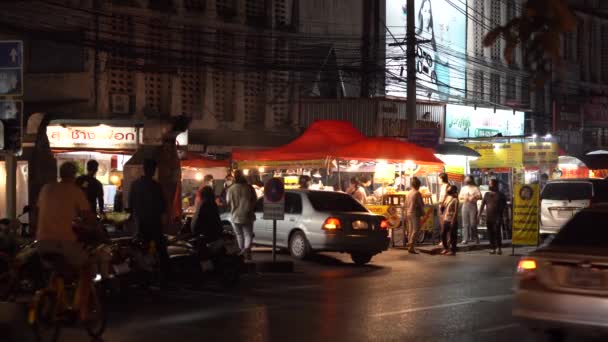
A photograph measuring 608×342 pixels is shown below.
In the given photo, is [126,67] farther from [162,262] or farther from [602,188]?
[162,262]

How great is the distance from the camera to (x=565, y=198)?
24.7 m

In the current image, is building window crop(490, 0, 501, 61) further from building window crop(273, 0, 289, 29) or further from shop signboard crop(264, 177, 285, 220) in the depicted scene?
shop signboard crop(264, 177, 285, 220)

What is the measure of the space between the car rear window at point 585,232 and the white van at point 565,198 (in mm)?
14548

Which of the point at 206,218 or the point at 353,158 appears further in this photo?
the point at 353,158

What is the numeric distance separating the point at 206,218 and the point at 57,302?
18.8ft

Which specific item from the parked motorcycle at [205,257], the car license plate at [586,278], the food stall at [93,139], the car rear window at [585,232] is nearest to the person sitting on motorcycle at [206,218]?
the parked motorcycle at [205,257]

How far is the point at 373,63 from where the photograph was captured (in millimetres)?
34281

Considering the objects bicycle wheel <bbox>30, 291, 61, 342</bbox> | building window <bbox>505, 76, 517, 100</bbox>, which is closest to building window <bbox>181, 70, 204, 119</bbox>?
building window <bbox>505, 76, 517, 100</bbox>

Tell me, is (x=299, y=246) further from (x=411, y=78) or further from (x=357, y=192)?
(x=411, y=78)

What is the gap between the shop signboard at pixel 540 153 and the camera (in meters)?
29.1

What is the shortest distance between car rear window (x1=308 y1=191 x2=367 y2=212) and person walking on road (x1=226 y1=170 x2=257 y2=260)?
72.4 inches

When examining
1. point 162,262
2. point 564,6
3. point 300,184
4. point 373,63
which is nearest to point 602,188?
point 300,184

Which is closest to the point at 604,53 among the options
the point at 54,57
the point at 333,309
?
the point at 54,57

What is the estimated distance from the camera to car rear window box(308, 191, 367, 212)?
20281 mm
